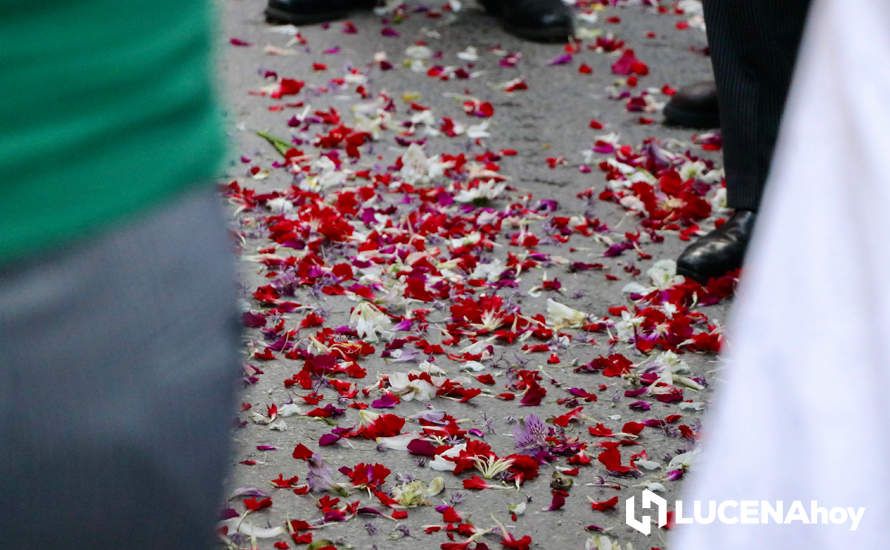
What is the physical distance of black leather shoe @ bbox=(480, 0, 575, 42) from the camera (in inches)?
209

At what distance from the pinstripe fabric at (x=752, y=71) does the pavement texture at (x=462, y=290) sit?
1.02ft

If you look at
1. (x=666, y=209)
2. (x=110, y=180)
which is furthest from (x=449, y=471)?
(x=110, y=180)

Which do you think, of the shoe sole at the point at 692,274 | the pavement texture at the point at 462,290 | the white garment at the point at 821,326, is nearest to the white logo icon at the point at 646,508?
the pavement texture at the point at 462,290

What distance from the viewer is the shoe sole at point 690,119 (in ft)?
14.3

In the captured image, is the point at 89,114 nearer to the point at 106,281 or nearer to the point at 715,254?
the point at 106,281

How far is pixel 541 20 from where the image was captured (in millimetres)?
5297

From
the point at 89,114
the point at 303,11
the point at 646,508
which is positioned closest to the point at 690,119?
the point at 303,11

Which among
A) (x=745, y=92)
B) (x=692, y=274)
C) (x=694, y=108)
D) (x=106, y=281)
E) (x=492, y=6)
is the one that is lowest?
(x=492, y=6)

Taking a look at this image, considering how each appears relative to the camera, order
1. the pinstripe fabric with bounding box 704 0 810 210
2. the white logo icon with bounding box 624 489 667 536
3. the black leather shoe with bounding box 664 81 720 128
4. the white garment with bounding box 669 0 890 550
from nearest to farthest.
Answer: the white garment with bounding box 669 0 890 550
the white logo icon with bounding box 624 489 667 536
the pinstripe fabric with bounding box 704 0 810 210
the black leather shoe with bounding box 664 81 720 128

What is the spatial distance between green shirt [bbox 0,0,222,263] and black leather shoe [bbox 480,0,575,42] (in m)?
4.60

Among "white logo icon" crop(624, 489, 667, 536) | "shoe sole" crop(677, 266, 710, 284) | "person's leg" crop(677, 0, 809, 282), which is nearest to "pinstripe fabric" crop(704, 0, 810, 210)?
"person's leg" crop(677, 0, 809, 282)

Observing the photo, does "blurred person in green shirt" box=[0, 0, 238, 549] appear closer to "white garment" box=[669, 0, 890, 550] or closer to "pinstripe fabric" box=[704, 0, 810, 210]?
"white garment" box=[669, 0, 890, 550]

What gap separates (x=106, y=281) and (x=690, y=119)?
3801mm

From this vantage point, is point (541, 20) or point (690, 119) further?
point (541, 20)
